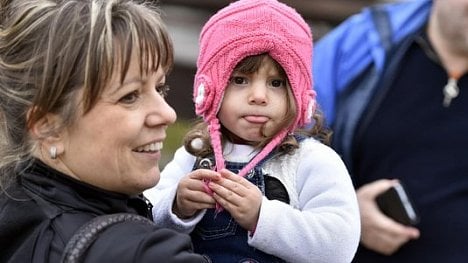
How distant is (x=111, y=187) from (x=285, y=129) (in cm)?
48

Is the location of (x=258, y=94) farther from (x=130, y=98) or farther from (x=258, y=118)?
(x=130, y=98)

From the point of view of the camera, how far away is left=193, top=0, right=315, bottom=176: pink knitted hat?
246 cm

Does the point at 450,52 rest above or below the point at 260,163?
below

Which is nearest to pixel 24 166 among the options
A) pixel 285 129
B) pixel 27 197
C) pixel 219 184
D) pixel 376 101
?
pixel 27 197

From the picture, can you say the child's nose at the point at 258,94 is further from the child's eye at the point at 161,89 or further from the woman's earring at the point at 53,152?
the woman's earring at the point at 53,152

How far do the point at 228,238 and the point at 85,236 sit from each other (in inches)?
18.8

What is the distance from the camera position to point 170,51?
7.60 ft

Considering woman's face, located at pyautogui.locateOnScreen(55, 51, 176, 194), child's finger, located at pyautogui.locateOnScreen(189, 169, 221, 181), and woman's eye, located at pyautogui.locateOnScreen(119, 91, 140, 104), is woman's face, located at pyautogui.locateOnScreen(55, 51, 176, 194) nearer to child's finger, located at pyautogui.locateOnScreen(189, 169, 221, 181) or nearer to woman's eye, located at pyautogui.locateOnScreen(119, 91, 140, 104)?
woman's eye, located at pyautogui.locateOnScreen(119, 91, 140, 104)

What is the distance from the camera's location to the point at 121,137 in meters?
2.20

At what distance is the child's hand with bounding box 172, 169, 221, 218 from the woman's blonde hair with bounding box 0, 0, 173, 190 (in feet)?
0.91

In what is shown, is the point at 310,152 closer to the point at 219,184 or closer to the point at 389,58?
the point at 219,184

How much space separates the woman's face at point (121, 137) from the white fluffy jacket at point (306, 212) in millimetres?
272

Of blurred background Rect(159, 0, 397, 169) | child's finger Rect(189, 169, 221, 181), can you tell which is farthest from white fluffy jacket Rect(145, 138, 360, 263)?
blurred background Rect(159, 0, 397, 169)

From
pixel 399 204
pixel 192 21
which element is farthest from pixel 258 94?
pixel 192 21
